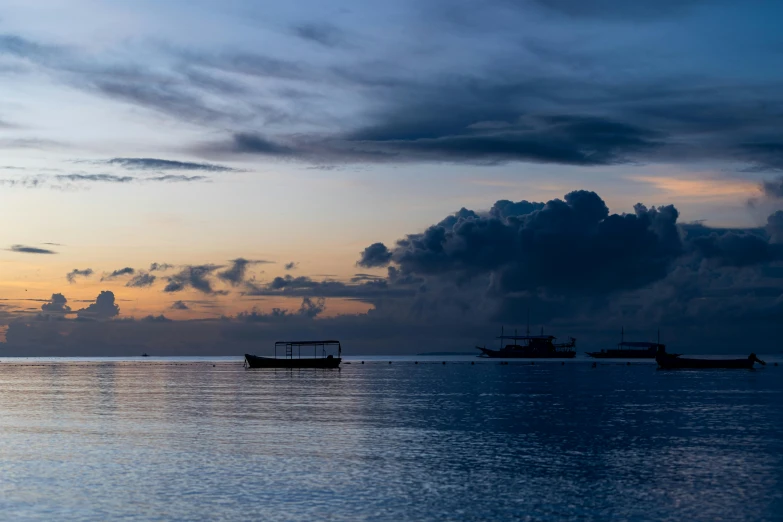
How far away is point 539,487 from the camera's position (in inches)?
1462

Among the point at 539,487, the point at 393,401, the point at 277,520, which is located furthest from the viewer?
the point at 393,401

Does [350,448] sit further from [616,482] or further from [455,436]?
[616,482]

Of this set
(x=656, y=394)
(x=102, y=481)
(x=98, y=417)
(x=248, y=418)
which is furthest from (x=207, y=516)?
(x=656, y=394)

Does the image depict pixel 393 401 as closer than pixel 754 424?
No

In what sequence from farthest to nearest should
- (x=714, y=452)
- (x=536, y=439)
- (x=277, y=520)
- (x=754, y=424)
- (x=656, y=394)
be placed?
(x=656, y=394), (x=754, y=424), (x=536, y=439), (x=714, y=452), (x=277, y=520)

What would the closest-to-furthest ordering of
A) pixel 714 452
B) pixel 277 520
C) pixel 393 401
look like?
pixel 277 520
pixel 714 452
pixel 393 401

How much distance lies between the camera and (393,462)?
44.1 m

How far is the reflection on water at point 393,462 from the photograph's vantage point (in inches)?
1298

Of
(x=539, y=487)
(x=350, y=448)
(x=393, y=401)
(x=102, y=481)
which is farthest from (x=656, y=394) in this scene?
(x=102, y=481)

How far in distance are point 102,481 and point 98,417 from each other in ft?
116

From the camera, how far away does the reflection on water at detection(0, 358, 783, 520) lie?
108 ft

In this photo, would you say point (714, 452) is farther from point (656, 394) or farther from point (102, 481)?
point (656, 394)

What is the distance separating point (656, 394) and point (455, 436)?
56861 mm

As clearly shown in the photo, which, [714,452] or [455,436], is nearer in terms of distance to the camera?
[714,452]
